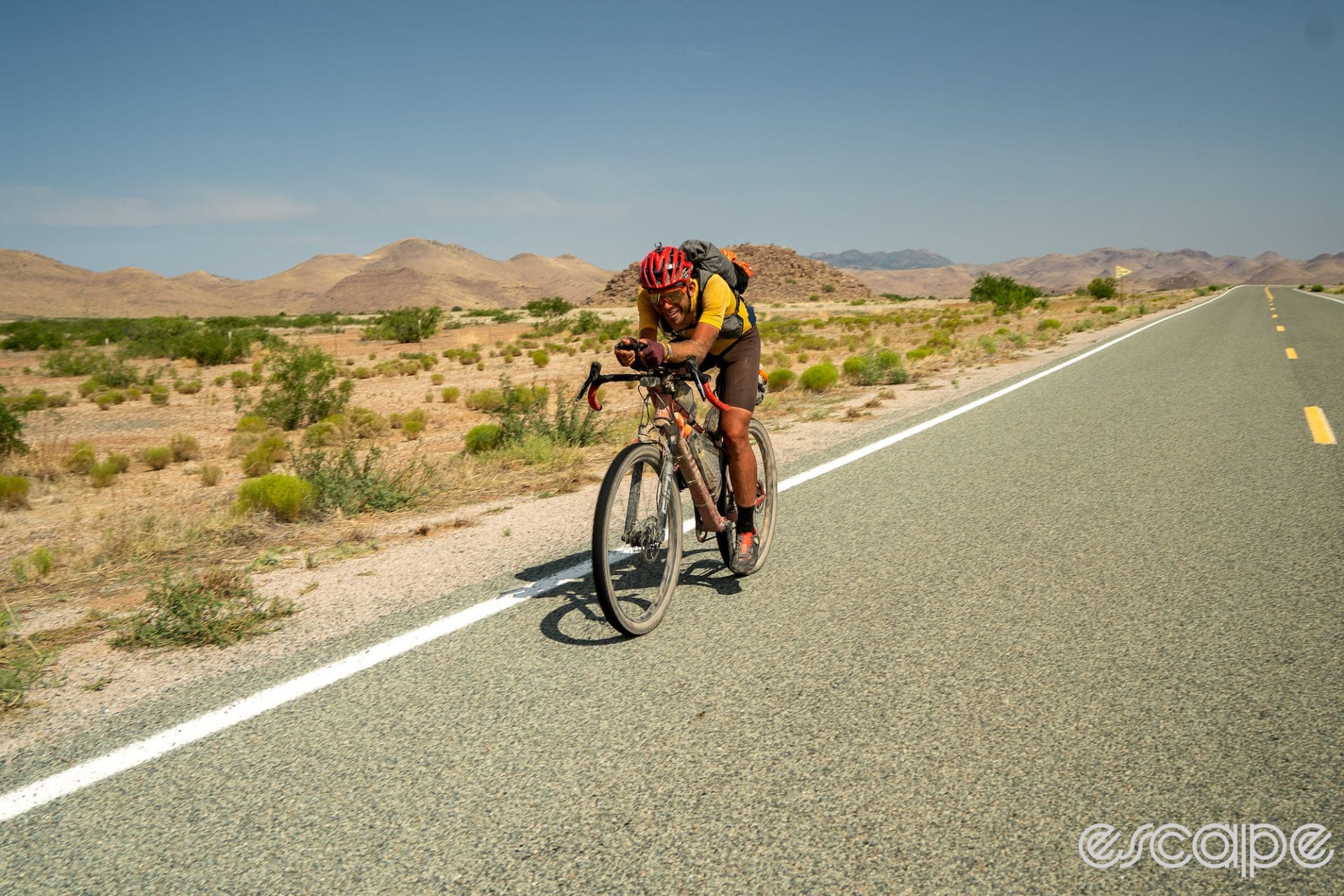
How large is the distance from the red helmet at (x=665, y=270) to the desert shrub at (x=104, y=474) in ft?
35.8

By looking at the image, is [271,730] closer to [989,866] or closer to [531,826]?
[531,826]

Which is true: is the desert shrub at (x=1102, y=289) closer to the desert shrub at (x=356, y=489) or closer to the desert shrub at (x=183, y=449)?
the desert shrub at (x=183, y=449)

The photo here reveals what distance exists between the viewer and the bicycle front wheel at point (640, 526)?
4.04 m

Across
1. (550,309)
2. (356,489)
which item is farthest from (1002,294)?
(356,489)

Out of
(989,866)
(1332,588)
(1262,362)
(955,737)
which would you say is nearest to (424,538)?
(955,737)

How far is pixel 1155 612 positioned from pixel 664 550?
247cm

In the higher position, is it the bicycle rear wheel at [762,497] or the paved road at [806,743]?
the bicycle rear wheel at [762,497]

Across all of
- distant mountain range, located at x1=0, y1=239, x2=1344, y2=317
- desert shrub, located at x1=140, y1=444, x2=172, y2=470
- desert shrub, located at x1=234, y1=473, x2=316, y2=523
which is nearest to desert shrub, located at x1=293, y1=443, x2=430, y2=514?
desert shrub, located at x1=234, y1=473, x2=316, y2=523

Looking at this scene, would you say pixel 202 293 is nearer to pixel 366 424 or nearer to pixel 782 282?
pixel 782 282

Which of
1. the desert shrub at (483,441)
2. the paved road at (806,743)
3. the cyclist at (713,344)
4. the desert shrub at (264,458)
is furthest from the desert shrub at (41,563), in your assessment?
the desert shrub at (264,458)

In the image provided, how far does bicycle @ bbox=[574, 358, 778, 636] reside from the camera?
4129 mm

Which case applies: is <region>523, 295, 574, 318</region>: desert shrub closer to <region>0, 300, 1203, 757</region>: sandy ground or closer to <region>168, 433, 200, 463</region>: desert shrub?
<region>168, 433, 200, 463</region>: desert shrub

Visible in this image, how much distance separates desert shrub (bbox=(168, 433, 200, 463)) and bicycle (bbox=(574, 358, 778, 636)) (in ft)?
38.7

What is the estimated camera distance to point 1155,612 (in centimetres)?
439
